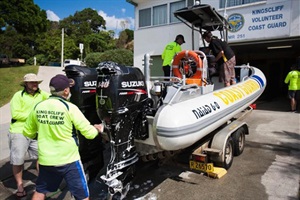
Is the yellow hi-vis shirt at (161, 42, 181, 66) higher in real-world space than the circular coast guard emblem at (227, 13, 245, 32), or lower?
lower

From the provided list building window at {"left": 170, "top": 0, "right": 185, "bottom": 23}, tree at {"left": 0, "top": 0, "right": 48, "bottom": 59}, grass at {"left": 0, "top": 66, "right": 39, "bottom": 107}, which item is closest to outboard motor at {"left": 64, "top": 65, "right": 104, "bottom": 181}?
grass at {"left": 0, "top": 66, "right": 39, "bottom": 107}

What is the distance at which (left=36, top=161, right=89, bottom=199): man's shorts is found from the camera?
239 cm

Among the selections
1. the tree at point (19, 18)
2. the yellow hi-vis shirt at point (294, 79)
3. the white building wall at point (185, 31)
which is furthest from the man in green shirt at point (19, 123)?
the tree at point (19, 18)

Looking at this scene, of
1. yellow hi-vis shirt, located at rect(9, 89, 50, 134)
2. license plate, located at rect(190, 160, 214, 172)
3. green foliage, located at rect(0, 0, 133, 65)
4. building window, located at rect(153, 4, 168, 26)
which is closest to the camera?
yellow hi-vis shirt, located at rect(9, 89, 50, 134)

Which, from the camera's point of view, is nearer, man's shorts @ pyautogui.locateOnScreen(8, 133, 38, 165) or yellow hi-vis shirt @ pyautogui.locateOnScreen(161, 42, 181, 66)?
man's shorts @ pyautogui.locateOnScreen(8, 133, 38, 165)

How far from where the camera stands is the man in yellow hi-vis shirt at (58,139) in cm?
234

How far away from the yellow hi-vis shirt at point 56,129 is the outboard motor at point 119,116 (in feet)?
1.30

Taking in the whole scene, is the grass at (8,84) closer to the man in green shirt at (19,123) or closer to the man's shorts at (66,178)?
the man in green shirt at (19,123)

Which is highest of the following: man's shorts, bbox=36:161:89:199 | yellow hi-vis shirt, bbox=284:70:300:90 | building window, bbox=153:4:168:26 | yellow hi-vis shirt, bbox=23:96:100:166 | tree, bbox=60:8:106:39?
tree, bbox=60:8:106:39

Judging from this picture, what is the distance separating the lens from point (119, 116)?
8.93 ft

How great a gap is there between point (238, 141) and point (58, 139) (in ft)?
11.2

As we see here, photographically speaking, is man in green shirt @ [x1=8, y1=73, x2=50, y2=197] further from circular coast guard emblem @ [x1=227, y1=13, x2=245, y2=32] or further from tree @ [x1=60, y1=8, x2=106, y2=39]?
tree @ [x1=60, y1=8, x2=106, y2=39]

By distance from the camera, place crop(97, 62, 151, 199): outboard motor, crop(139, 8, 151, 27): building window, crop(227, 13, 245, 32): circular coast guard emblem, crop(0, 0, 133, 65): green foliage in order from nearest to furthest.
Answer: crop(97, 62, 151, 199): outboard motor < crop(227, 13, 245, 32): circular coast guard emblem < crop(139, 8, 151, 27): building window < crop(0, 0, 133, 65): green foliage

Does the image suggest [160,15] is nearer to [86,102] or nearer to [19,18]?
[86,102]
